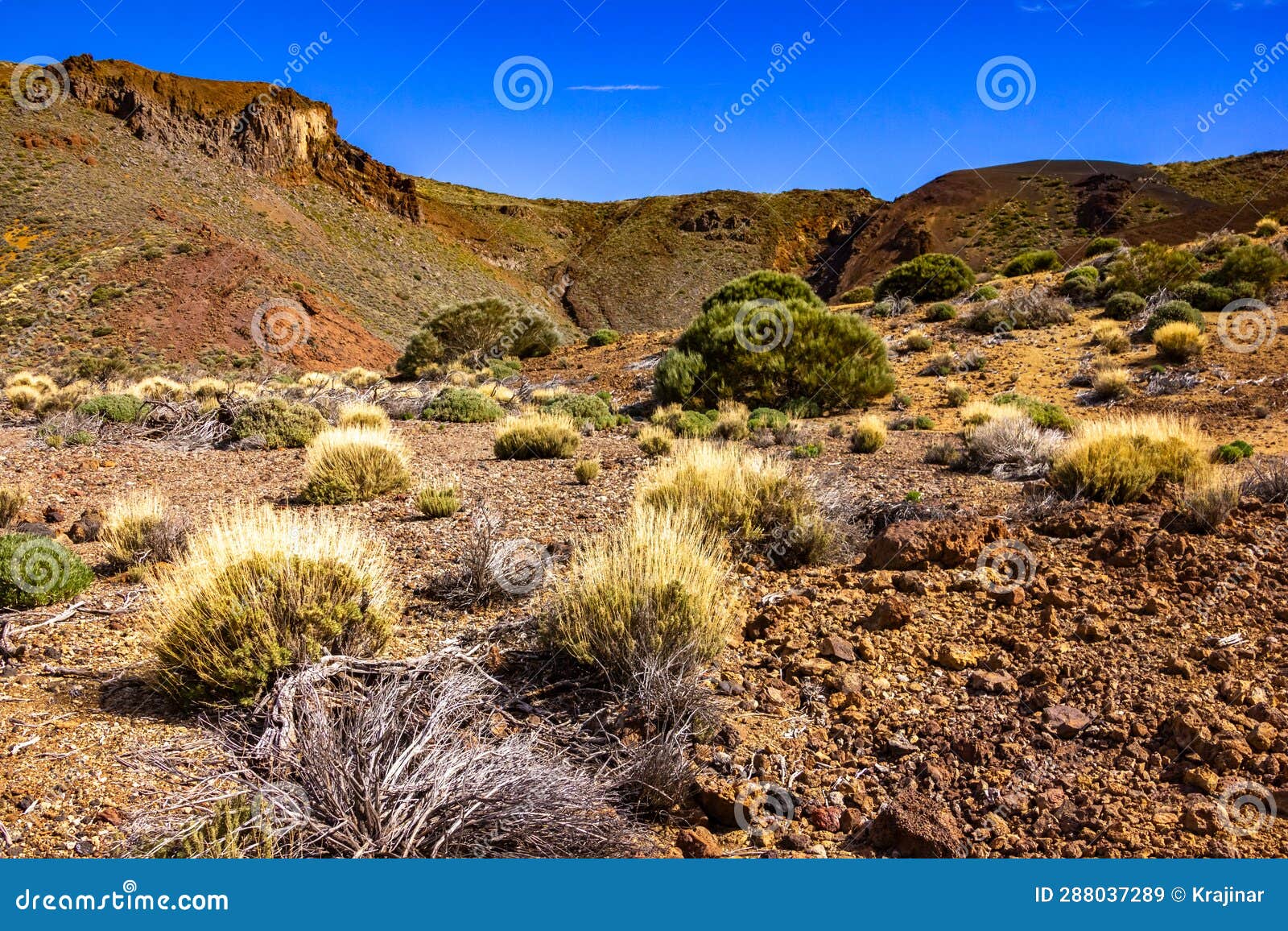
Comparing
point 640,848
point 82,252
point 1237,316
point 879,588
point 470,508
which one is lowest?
point 640,848

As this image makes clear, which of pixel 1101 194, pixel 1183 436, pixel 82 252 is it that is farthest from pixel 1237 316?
pixel 82 252

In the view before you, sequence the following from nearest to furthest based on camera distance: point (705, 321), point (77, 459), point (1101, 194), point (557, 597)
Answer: point (557, 597)
point (77, 459)
point (705, 321)
point (1101, 194)

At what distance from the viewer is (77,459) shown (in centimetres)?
Answer: 955

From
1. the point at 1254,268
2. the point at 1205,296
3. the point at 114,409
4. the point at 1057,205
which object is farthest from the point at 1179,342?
the point at 1057,205

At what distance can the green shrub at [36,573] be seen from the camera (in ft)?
14.7

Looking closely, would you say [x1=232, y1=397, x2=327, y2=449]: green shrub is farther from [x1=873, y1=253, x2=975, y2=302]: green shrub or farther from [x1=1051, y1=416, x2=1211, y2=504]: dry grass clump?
[x1=873, y1=253, x2=975, y2=302]: green shrub

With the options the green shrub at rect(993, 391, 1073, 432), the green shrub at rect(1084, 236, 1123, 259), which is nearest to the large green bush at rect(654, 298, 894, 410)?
the green shrub at rect(993, 391, 1073, 432)

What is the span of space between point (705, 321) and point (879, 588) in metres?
12.0

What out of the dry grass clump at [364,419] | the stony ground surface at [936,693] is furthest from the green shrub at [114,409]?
the stony ground surface at [936,693]

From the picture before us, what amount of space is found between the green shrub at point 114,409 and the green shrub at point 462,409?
14.2ft

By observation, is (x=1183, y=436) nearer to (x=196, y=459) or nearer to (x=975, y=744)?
(x=975, y=744)

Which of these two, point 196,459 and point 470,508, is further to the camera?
point 196,459

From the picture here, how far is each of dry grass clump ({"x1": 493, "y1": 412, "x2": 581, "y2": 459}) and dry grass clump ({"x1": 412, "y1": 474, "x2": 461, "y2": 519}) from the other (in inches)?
94.9

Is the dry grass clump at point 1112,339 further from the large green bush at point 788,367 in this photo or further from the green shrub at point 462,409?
the green shrub at point 462,409
